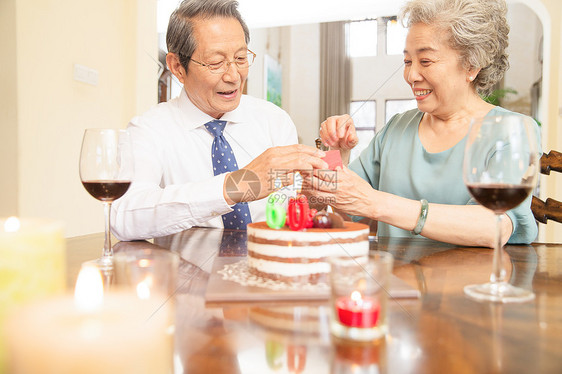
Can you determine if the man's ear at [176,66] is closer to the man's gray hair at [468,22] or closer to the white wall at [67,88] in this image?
the man's gray hair at [468,22]

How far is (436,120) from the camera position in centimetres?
175

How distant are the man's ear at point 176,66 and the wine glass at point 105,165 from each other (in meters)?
0.93

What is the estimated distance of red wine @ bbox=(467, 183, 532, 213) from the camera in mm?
774

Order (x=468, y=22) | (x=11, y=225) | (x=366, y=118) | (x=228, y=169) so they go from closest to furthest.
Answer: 1. (x=11, y=225)
2. (x=468, y=22)
3. (x=228, y=169)
4. (x=366, y=118)

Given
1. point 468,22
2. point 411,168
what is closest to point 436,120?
point 411,168

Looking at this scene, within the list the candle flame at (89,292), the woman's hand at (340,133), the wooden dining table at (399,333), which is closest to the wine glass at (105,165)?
the wooden dining table at (399,333)

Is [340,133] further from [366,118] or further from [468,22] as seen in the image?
[366,118]

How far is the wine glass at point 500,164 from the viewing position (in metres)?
0.77

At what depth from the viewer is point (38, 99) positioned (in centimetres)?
280

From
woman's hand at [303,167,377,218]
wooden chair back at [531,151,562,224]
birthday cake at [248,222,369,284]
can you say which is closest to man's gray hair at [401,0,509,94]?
wooden chair back at [531,151,562,224]

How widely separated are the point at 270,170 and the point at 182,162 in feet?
2.18

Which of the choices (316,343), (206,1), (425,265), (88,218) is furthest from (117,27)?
(316,343)

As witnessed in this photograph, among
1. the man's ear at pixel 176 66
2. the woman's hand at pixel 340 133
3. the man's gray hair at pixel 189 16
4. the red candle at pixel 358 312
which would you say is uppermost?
the man's gray hair at pixel 189 16

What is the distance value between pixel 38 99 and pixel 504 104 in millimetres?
8200
